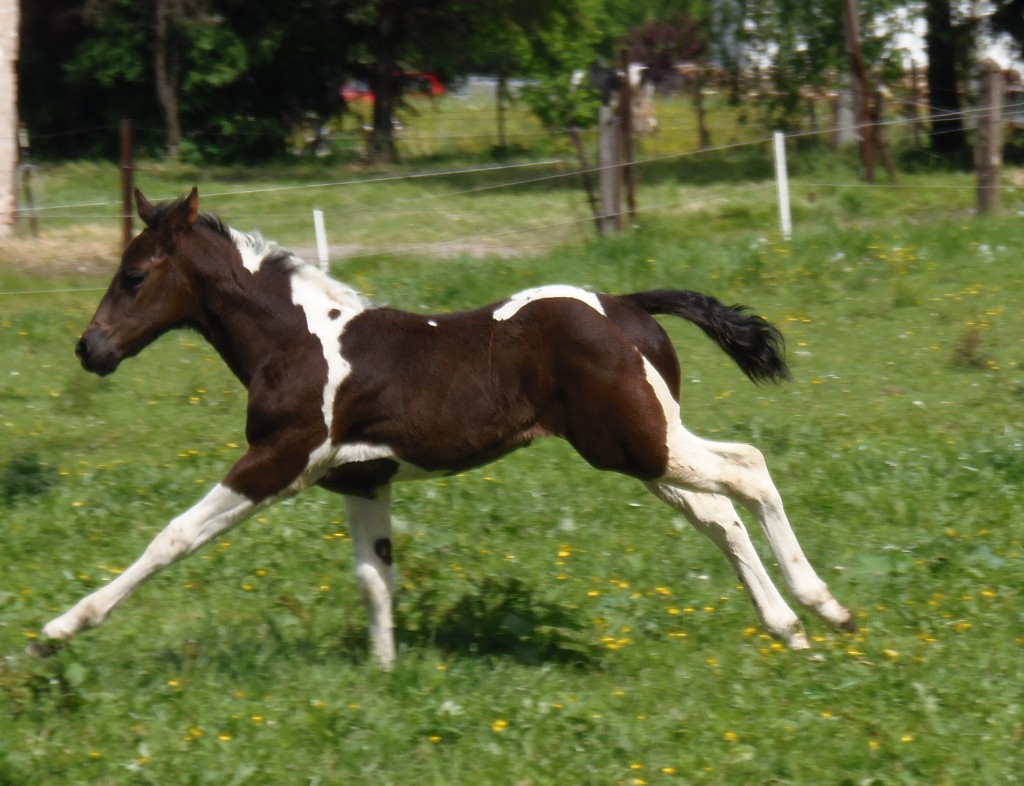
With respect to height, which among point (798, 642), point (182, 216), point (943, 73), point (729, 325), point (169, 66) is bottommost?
point (798, 642)

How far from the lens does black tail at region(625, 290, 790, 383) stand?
586cm

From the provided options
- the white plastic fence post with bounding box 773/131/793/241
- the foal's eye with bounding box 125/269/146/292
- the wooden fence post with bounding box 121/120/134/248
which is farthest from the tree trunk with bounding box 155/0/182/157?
the foal's eye with bounding box 125/269/146/292

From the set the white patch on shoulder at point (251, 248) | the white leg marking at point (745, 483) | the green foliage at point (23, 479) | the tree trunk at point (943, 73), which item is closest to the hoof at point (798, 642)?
the white leg marking at point (745, 483)

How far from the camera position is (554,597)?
6273mm

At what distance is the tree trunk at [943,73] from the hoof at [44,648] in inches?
783

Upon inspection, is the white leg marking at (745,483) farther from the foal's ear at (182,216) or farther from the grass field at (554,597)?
the foal's ear at (182,216)

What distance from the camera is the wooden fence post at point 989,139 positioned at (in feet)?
47.4

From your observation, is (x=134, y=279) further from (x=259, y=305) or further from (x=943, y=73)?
(x=943, y=73)

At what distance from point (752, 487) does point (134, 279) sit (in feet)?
8.37

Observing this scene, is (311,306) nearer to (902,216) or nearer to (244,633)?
(244,633)

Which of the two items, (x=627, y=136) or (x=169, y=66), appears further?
(x=169, y=66)

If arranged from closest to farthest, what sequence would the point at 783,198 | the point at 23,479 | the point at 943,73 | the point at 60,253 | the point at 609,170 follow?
1. the point at 23,479
2. the point at 609,170
3. the point at 783,198
4. the point at 60,253
5. the point at 943,73

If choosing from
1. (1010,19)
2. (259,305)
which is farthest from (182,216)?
(1010,19)

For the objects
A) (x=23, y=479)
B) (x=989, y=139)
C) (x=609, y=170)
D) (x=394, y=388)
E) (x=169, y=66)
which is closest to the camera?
(x=394, y=388)
